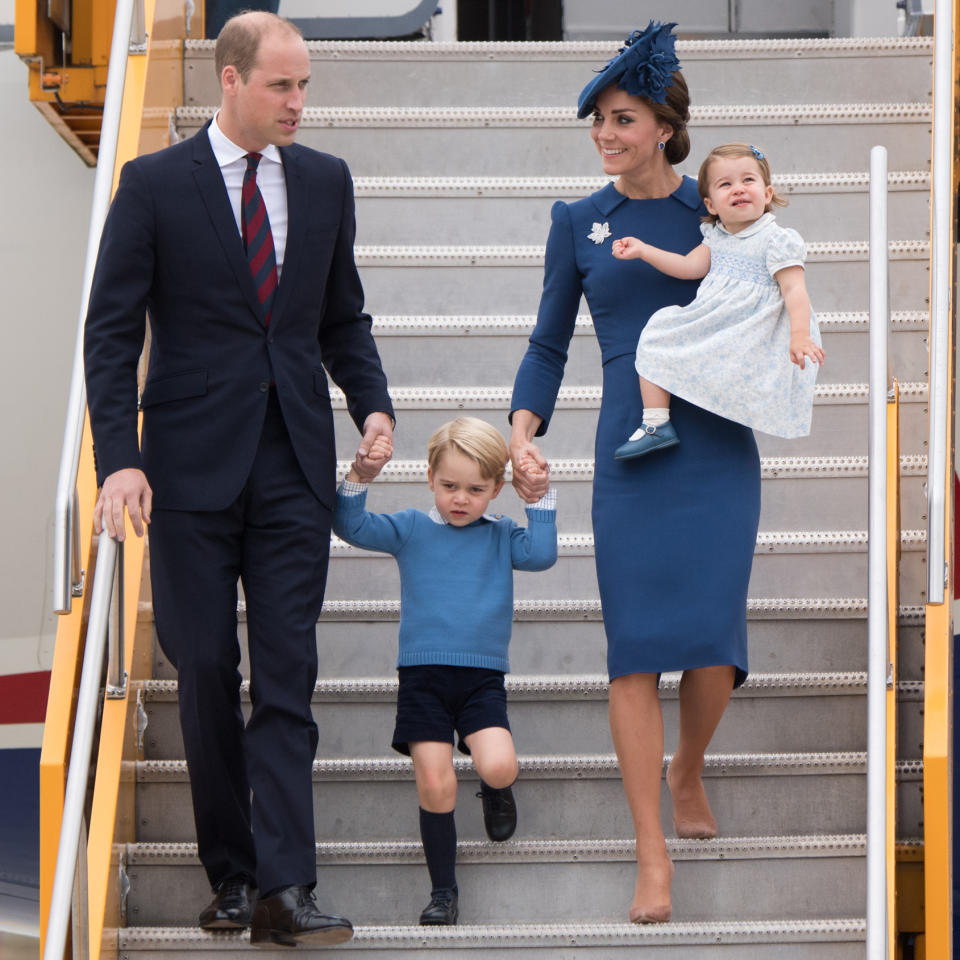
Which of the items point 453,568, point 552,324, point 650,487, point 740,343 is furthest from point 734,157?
point 453,568

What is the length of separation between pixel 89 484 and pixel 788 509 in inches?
70.8

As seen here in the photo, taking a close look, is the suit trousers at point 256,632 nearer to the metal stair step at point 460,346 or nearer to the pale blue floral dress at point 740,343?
the pale blue floral dress at point 740,343

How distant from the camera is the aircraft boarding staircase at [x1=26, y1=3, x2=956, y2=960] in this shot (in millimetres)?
3271

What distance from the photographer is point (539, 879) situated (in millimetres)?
3287

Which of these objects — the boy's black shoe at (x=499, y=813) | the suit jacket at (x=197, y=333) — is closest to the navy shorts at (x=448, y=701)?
the boy's black shoe at (x=499, y=813)

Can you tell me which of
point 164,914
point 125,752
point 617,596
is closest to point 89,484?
point 125,752

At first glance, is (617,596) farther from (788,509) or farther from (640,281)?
(788,509)

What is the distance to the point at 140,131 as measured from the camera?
13.5ft

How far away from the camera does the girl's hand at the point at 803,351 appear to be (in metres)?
2.88

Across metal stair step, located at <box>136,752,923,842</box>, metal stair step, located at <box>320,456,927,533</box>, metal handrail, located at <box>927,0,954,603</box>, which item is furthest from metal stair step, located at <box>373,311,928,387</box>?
metal stair step, located at <box>136,752,923,842</box>

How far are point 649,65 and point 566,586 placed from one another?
151cm

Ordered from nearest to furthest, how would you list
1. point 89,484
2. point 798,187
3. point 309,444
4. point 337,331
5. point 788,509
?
1. point 309,444
2. point 337,331
3. point 89,484
4. point 788,509
5. point 798,187

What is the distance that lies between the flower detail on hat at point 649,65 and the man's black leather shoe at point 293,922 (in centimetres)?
162

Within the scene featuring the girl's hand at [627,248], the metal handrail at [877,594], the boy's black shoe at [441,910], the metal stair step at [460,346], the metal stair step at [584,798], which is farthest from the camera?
the metal stair step at [460,346]
